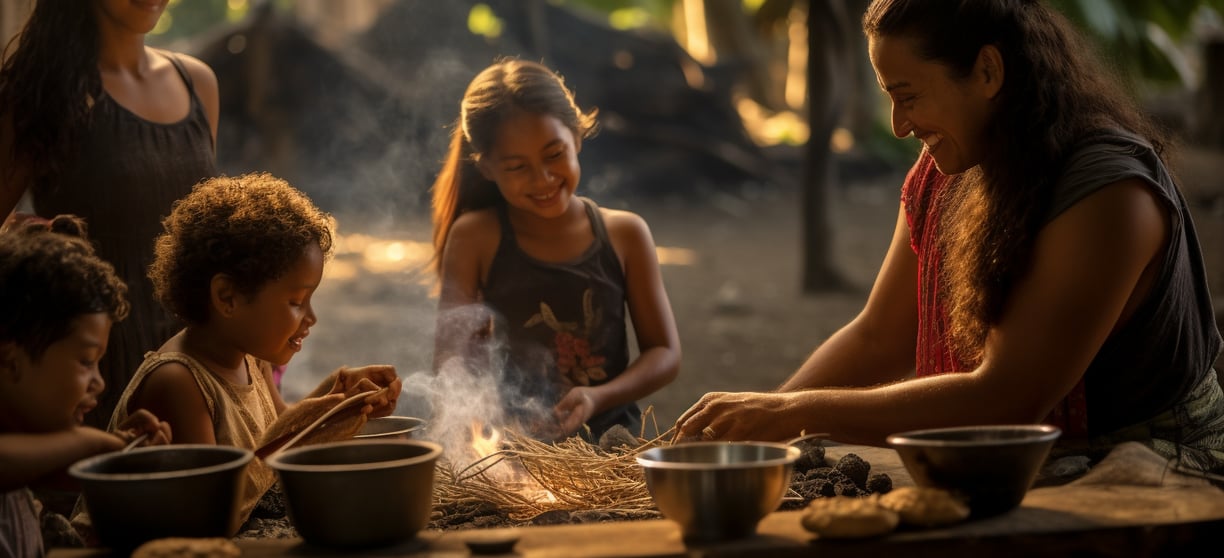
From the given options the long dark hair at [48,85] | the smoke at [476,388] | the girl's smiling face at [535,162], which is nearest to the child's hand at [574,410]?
the smoke at [476,388]

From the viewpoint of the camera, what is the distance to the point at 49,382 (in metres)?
2.15

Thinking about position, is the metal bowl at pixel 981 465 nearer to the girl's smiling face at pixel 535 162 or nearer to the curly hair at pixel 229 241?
the curly hair at pixel 229 241

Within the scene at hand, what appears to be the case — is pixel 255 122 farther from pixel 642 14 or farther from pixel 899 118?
pixel 642 14

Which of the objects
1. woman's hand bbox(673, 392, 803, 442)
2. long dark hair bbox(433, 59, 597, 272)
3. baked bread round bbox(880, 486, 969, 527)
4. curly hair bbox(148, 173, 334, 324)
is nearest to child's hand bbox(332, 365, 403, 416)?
curly hair bbox(148, 173, 334, 324)

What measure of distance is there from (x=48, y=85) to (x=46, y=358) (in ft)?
5.37

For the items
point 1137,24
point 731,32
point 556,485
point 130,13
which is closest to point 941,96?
point 556,485

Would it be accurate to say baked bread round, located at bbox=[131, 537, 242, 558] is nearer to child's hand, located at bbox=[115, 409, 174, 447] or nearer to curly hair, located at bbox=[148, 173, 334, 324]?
child's hand, located at bbox=[115, 409, 174, 447]

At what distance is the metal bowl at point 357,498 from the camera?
6.72 ft

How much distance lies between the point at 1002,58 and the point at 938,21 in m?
0.16

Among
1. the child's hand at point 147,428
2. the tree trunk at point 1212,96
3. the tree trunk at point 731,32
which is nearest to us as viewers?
the child's hand at point 147,428

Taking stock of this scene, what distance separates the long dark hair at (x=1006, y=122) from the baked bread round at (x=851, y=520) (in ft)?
2.47

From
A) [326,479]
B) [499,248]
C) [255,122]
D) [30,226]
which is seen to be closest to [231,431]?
[30,226]

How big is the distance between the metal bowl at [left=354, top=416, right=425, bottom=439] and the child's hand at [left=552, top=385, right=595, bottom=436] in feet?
2.78

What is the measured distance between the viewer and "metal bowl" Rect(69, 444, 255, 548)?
6.68 feet
